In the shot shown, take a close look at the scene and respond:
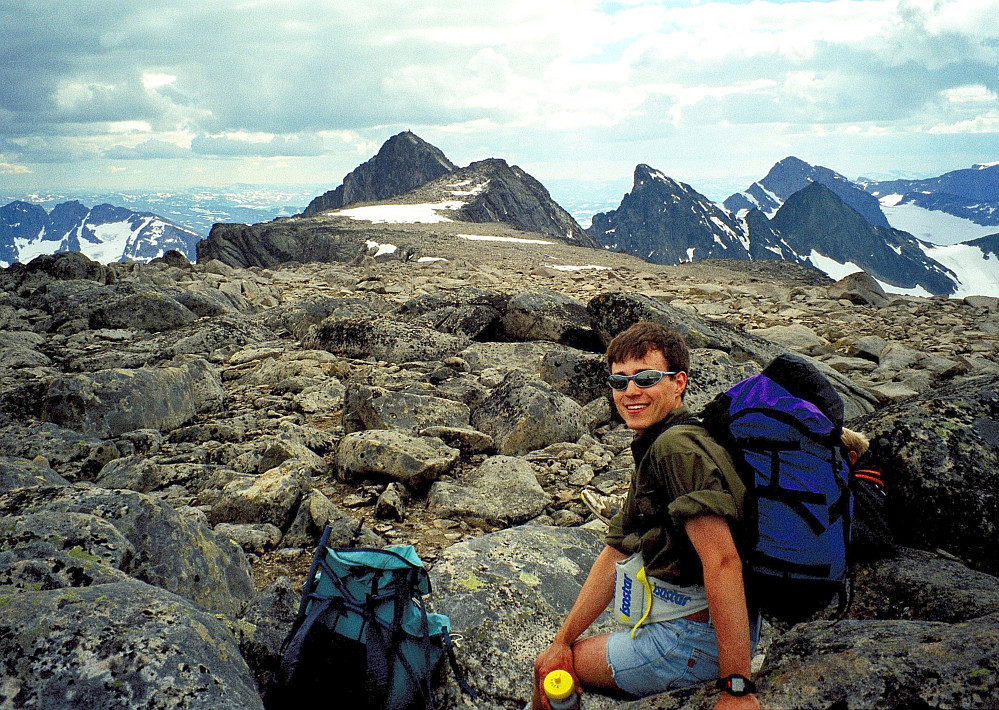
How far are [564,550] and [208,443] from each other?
5.19 meters

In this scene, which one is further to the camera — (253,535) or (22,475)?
(253,535)

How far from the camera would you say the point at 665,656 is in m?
2.95

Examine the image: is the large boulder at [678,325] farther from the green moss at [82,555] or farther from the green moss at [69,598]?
the green moss at [69,598]

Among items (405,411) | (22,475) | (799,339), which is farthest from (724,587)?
(799,339)

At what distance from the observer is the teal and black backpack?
3504 mm

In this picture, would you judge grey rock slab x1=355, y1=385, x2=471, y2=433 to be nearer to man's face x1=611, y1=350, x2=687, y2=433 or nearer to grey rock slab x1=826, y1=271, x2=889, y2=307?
man's face x1=611, y1=350, x2=687, y2=433

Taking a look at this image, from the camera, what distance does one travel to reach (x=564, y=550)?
5.44 m

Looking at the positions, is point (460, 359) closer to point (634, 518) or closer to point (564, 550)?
point (564, 550)

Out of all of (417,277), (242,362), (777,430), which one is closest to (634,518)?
(777,430)

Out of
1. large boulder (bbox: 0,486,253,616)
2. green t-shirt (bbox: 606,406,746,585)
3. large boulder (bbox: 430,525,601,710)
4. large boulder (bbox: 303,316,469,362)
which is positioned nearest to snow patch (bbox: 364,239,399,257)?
large boulder (bbox: 303,316,469,362)

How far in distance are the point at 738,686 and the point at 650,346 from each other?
156 centimetres

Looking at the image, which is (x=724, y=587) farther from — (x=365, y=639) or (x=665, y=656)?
(x=365, y=639)

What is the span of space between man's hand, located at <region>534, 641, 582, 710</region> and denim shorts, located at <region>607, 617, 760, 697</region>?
0.25 m

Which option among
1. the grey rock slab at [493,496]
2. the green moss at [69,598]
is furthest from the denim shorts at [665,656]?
the grey rock slab at [493,496]
